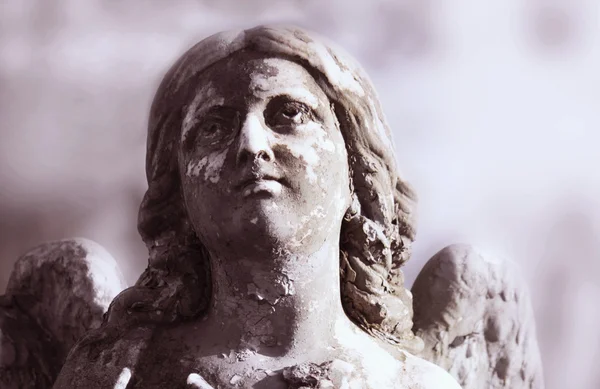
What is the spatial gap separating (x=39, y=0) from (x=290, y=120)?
1.48 m

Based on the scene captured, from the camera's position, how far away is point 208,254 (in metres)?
1.87

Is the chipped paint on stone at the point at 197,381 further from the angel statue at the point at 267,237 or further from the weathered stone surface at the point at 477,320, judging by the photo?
the weathered stone surface at the point at 477,320

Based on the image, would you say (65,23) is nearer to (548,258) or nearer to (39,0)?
(39,0)

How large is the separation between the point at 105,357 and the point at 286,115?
2.03 ft

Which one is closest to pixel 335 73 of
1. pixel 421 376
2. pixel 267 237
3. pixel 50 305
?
pixel 267 237

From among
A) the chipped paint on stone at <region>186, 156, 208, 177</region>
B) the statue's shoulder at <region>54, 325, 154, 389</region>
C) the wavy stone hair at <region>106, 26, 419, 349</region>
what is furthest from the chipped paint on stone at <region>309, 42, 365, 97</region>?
the statue's shoulder at <region>54, 325, 154, 389</region>

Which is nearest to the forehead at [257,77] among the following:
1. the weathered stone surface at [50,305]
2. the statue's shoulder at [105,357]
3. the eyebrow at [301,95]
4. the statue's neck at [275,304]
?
the eyebrow at [301,95]

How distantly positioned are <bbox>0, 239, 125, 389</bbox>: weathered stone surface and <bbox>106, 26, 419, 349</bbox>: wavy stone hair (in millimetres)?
360

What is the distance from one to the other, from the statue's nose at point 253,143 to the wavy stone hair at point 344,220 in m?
0.19

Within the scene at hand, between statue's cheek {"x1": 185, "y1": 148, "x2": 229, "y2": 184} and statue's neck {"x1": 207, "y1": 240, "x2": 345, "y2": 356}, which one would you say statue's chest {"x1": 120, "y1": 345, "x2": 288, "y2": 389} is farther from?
statue's cheek {"x1": 185, "y1": 148, "x2": 229, "y2": 184}

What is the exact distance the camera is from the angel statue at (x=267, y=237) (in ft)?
5.49

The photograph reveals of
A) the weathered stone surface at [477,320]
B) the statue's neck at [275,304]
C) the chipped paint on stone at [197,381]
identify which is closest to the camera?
the chipped paint on stone at [197,381]

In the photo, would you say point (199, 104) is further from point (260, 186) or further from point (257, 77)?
point (260, 186)

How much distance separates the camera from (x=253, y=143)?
1648 mm
